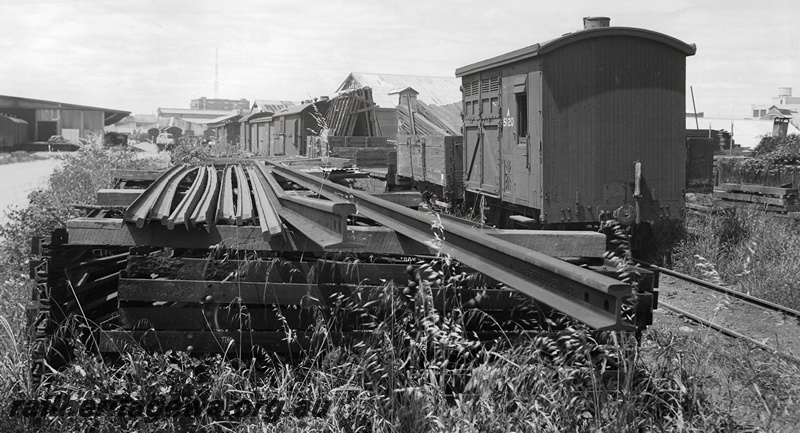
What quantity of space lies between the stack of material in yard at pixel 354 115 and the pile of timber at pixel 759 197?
15754 millimetres

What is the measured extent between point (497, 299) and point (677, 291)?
5586 millimetres

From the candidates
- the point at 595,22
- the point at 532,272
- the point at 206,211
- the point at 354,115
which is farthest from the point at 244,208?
the point at 354,115

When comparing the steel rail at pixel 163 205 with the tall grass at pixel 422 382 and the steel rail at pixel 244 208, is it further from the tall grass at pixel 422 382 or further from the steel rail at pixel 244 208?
the tall grass at pixel 422 382

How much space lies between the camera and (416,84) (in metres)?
45.1

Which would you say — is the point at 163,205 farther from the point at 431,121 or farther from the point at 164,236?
the point at 431,121

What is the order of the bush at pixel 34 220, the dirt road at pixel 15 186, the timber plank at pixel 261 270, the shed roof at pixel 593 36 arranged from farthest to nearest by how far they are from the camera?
the dirt road at pixel 15 186 < the shed roof at pixel 593 36 < the bush at pixel 34 220 < the timber plank at pixel 261 270

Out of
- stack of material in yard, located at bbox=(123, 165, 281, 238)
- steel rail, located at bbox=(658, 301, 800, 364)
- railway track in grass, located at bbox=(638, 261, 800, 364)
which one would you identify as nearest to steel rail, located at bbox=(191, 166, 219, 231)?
stack of material in yard, located at bbox=(123, 165, 281, 238)

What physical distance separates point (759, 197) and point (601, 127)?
6.26 m

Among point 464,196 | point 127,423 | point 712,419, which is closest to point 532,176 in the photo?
point 464,196

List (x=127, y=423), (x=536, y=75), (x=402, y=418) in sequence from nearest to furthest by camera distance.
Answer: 1. (x=402, y=418)
2. (x=127, y=423)
3. (x=536, y=75)

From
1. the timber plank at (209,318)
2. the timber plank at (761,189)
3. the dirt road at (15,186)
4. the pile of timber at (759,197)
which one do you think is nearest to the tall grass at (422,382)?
the timber plank at (209,318)

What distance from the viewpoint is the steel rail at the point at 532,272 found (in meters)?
3.07

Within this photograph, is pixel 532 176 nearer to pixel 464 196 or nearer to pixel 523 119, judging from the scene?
pixel 523 119

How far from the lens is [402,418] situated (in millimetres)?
3809
